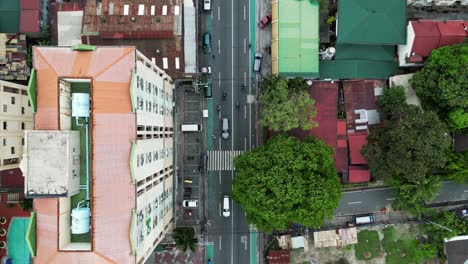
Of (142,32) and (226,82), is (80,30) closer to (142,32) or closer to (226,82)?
(142,32)

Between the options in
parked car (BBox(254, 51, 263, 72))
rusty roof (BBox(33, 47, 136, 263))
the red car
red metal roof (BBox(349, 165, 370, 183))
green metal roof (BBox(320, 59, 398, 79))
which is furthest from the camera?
parked car (BBox(254, 51, 263, 72))

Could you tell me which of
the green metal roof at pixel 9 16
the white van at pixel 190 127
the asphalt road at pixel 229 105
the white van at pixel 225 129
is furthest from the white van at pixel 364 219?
the green metal roof at pixel 9 16

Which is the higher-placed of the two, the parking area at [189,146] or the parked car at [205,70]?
the parked car at [205,70]

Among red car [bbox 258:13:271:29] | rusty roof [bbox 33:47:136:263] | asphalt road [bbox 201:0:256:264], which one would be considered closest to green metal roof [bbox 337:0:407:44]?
red car [bbox 258:13:271:29]

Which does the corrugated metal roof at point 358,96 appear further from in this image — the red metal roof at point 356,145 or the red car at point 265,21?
the red car at point 265,21

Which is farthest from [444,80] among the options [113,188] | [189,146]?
[113,188]

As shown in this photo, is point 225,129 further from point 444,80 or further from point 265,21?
point 444,80

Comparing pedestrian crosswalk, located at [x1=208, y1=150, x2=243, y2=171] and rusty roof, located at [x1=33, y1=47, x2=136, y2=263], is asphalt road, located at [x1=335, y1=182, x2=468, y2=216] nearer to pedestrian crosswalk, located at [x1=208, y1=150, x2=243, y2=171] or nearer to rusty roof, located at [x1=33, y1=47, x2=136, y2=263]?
pedestrian crosswalk, located at [x1=208, y1=150, x2=243, y2=171]
